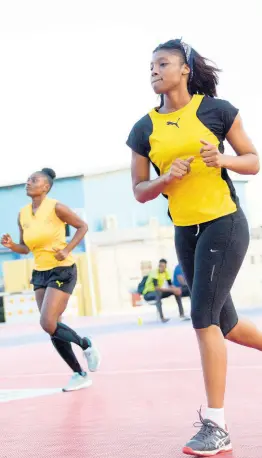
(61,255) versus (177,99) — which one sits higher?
(177,99)

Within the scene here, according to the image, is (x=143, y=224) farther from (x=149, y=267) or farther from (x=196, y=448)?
(x=196, y=448)

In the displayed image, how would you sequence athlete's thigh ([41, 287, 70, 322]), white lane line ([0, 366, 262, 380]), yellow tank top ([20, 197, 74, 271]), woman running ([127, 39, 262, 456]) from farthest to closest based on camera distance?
white lane line ([0, 366, 262, 380]), yellow tank top ([20, 197, 74, 271]), athlete's thigh ([41, 287, 70, 322]), woman running ([127, 39, 262, 456])

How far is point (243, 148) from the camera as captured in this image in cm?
445

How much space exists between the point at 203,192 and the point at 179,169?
0.92 feet

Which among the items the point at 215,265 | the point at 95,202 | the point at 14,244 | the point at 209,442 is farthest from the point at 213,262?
the point at 95,202

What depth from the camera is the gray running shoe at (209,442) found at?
13.6 feet

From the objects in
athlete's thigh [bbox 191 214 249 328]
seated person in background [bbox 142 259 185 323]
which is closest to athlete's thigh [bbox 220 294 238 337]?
athlete's thigh [bbox 191 214 249 328]

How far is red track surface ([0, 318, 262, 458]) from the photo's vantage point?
4660 millimetres

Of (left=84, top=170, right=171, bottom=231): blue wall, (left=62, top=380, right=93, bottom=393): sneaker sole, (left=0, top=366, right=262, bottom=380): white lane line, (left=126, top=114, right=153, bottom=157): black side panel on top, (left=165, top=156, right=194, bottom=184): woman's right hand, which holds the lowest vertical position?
(left=0, top=366, right=262, bottom=380): white lane line

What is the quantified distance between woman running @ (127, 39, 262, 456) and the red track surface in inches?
17.3

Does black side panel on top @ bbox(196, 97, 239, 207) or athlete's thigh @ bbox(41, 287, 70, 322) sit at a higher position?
black side panel on top @ bbox(196, 97, 239, 207)

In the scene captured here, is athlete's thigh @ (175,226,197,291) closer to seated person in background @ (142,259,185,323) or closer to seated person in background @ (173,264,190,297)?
seated person in background @ (142,259,185,323)

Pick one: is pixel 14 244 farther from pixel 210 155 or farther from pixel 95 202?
pixel 95 202

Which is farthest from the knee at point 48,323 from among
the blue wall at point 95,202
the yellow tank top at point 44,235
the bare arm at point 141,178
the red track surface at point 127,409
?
the blue wall at point 95,202
